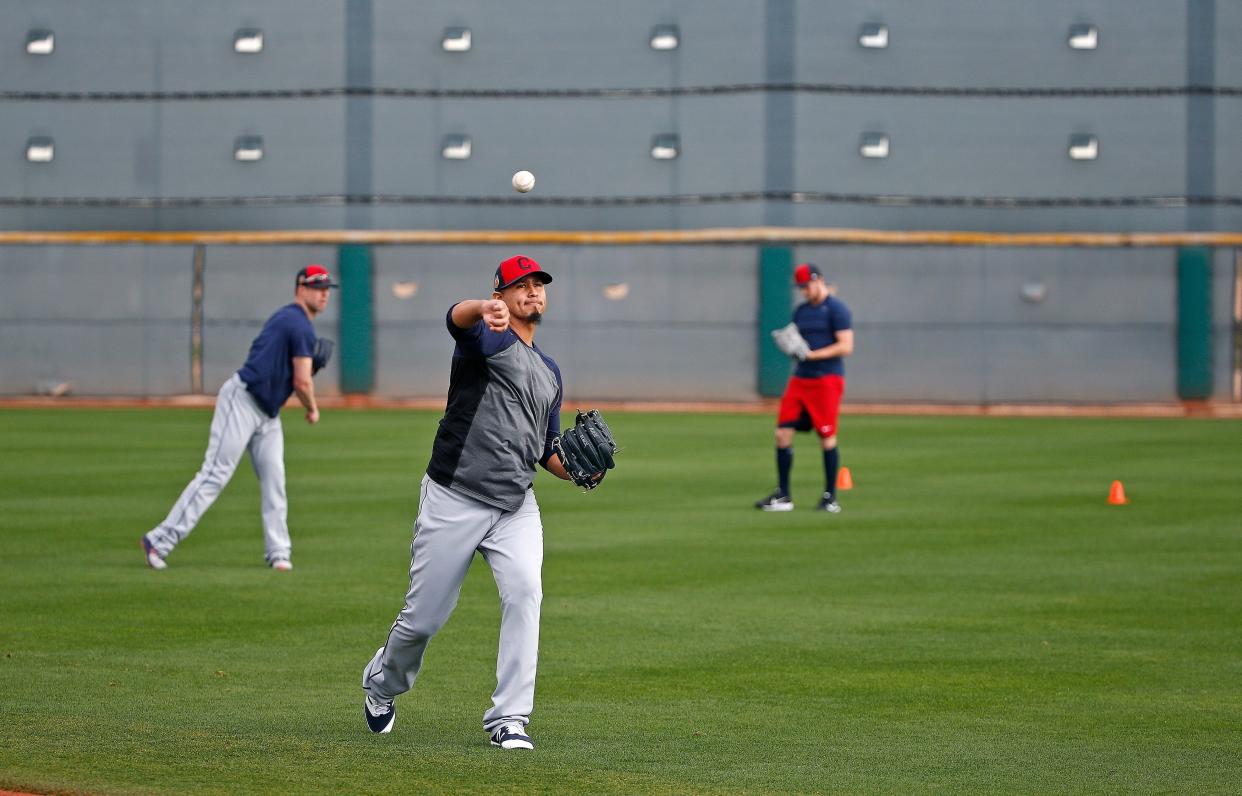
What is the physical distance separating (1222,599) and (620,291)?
1203 inches

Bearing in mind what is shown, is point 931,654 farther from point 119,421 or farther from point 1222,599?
point 119,421

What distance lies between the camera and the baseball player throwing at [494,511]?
7945 mm

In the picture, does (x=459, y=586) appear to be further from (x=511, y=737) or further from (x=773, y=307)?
(x=773, y=307)

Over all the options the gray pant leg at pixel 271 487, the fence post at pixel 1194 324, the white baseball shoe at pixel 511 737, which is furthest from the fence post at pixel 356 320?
the white baseball shoe at pixel 511 737

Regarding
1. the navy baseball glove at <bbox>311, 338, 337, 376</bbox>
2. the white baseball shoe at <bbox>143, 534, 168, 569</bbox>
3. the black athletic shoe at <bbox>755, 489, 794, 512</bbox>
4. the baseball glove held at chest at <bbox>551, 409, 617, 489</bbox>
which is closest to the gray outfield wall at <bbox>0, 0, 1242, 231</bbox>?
the black athletic shoe at <bbox>755, 489, 794, 512</bbox>

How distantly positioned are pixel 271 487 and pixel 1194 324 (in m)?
32.1

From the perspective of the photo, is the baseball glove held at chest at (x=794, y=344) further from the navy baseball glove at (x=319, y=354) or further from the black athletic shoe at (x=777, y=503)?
the navy baseball glove at (x=319, y=354)

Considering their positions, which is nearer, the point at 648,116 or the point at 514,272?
the point at 514,272

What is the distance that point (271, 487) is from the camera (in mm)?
14102

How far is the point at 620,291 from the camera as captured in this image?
4281 cm

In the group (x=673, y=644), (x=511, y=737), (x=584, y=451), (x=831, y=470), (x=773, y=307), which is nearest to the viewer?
(x=511, y=737)

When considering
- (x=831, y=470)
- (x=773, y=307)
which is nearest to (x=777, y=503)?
(x=831, y=470)

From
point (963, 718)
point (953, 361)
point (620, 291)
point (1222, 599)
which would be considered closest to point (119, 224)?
point (620, 291)

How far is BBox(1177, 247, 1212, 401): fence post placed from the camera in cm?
4219
